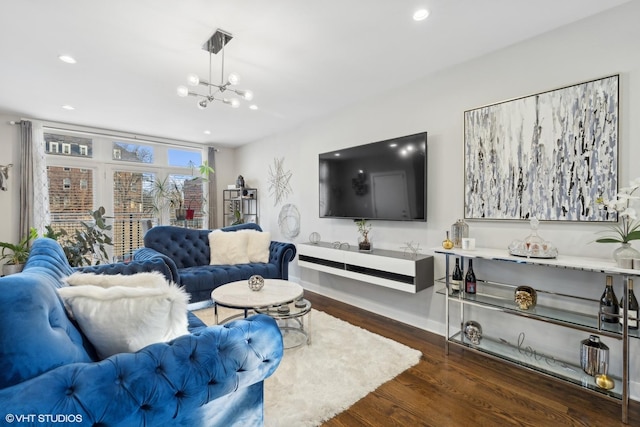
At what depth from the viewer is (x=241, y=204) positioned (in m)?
5.89

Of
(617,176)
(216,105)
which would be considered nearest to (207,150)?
(216,105)

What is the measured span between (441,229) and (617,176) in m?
1.28

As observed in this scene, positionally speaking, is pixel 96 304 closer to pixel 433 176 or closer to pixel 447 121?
pixel 433 176

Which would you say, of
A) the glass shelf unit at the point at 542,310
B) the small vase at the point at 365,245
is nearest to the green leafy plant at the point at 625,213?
the glass shelf unit at the point at 542,310

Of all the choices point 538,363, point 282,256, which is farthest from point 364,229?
point 538,363

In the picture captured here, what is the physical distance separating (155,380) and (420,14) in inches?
98.6

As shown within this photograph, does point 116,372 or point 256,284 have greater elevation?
point 116,372

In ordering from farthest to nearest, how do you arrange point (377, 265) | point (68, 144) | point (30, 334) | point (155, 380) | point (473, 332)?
point (68, 144), point (377, 265), point (473, 332), point (155, 380), point (30, 334)

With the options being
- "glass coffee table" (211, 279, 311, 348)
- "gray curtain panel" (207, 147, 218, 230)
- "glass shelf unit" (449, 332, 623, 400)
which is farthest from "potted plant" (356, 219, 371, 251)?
"gray curtain panel" (207, 147, 218, 230)

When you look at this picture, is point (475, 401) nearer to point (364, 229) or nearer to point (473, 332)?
point (473, 332)

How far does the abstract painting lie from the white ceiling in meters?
0.57

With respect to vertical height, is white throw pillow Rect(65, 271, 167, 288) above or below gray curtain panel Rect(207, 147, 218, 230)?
below

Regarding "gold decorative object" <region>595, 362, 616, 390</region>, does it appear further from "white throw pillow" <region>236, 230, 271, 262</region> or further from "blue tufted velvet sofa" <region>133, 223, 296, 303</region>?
"white throw pillow" <region>236, 230, 271, 262</region>

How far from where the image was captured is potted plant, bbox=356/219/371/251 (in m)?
3.33
